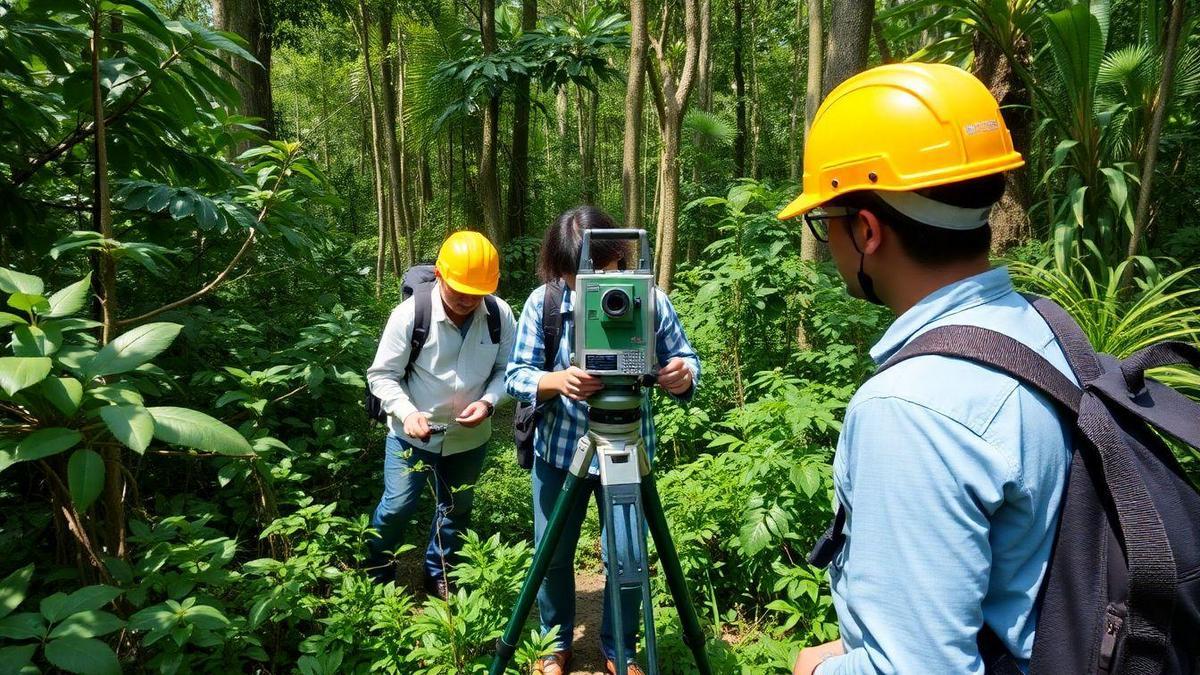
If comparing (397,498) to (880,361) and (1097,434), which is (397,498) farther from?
(1097,434)

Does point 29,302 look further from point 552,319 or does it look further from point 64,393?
point 552,319

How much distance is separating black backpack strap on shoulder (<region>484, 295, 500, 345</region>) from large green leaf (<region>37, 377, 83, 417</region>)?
1726mm

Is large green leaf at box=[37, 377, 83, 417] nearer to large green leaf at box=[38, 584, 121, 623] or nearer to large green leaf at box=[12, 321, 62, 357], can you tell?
large green leaf at box=[12, 321, 62, 357]

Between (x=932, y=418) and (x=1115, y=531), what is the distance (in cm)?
24

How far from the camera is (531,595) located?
1822 mm

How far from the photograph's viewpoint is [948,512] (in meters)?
0.72

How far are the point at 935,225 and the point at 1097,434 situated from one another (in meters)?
0.32

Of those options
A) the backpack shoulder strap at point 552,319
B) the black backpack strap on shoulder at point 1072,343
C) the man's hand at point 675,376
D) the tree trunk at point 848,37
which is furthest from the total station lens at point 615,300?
the tree trunk at point 848,37

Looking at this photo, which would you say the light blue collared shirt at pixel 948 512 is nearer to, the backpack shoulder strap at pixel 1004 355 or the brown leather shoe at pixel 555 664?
the backpack shoulder strap at pixel 1004 355

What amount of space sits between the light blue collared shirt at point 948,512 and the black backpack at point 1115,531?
0.02 m

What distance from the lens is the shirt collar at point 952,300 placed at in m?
0.87

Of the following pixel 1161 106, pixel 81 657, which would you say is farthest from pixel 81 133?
pixel 1161 106

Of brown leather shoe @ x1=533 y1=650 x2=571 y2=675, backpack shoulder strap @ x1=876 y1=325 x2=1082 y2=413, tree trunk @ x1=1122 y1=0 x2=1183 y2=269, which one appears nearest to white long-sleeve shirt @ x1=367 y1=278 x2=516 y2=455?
brown leather shoe @ x1=533 y1=650 x2=571 y2=675

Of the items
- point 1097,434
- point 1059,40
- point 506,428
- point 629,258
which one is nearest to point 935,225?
point 1097,434
